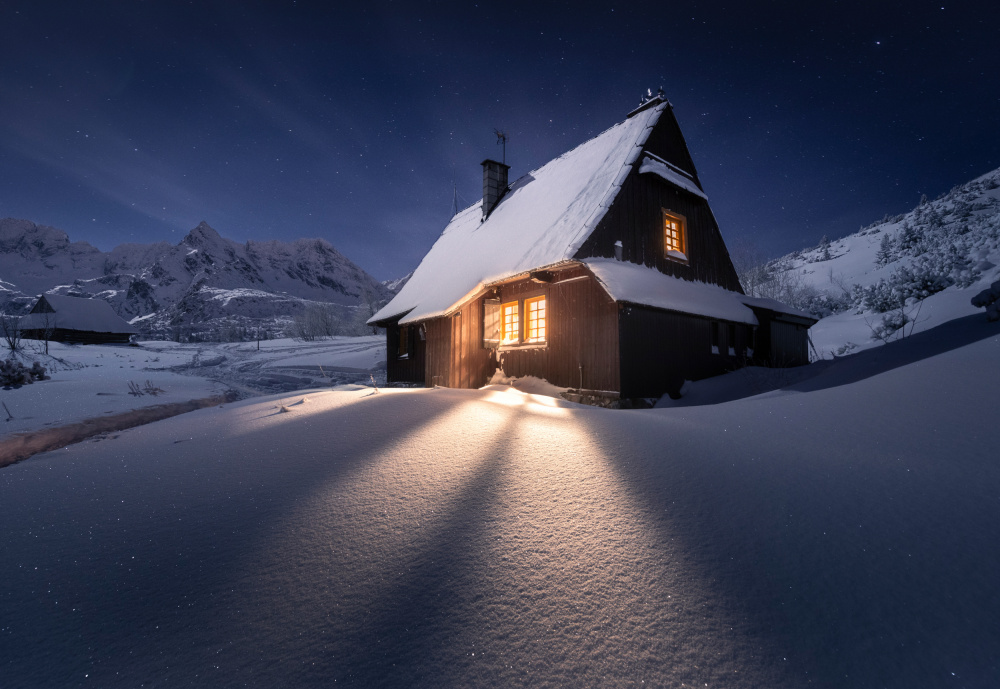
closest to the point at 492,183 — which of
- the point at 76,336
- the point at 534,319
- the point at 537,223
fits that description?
the point at 537,223

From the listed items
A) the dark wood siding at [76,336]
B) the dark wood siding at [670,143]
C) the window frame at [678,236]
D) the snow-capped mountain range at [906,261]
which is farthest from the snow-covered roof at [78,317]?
the snow-capped mountain range at [906,261]

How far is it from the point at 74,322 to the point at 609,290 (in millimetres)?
54350

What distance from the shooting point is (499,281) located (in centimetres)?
1034

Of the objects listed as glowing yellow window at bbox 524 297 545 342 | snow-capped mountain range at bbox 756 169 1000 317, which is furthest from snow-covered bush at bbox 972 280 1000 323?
snow-capped mountain range at bbox 756 169 1000 317

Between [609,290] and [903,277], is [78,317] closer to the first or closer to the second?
[609,290]

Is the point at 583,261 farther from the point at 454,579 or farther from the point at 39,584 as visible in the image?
the point at 39,584

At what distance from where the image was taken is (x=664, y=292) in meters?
9.51

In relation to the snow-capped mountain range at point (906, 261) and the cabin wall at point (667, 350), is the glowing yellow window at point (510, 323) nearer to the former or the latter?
the cabin wall at point (667, 350)

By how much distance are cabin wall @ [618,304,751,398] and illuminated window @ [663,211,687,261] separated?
204cm

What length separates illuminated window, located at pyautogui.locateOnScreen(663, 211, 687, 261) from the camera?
10.9 m

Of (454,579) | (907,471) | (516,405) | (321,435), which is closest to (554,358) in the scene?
(516,405)

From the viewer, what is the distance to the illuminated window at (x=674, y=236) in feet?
35.8

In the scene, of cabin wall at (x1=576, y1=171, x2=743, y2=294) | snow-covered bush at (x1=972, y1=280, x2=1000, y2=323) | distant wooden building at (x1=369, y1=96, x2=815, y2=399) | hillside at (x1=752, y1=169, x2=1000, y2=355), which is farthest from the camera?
hillside at (x1=752, y1=169, x2=1000, y2=355)

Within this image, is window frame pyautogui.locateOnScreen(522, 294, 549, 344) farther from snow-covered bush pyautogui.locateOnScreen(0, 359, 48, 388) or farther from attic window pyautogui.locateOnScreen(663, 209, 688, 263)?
snow-covered bush pyautogui.locateOnScreen(0, 359, 48, 388)
